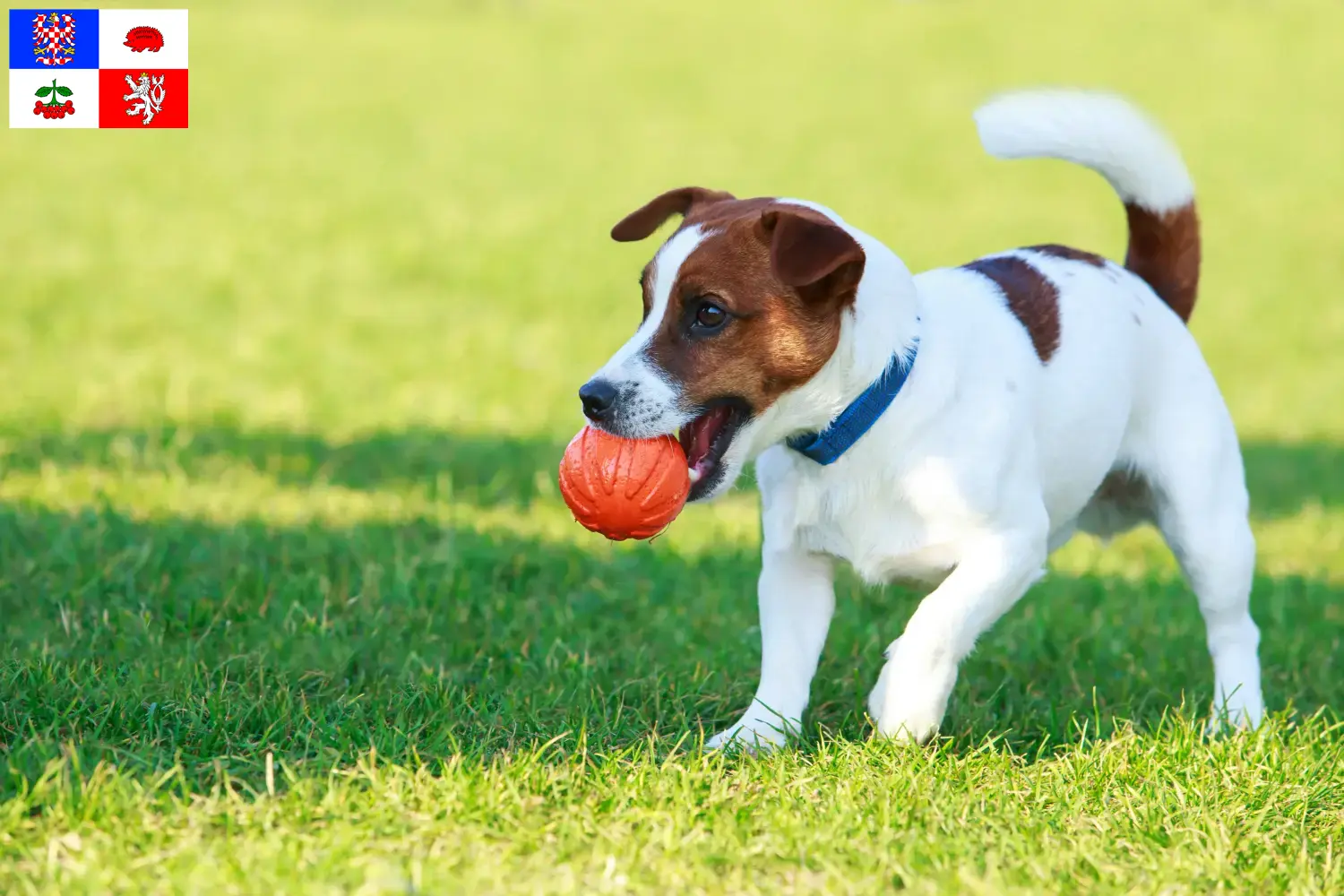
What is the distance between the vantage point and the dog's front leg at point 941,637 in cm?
392

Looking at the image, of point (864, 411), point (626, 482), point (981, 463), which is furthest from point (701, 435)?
point (981, 463)

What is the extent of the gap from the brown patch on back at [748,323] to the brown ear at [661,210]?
438mm

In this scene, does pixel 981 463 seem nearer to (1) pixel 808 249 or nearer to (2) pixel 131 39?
(1) pixel 808 249

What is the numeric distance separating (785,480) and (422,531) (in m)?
2.56

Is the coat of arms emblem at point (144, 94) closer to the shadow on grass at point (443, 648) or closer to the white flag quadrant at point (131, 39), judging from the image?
the white flag quadrant at point (131, 39)

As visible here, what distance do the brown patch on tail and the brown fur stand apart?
5.73ft

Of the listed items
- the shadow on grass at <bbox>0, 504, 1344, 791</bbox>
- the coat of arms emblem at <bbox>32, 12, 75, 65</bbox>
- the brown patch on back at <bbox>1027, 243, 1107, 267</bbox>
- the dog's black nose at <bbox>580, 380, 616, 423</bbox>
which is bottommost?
the shadow on grass at <bbox>0, 504, 1344, 791</bbox>

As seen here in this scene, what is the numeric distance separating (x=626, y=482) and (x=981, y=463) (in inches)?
36.0

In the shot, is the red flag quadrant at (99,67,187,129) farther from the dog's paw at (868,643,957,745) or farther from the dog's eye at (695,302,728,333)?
the dog's paw at (868,643,957,745)

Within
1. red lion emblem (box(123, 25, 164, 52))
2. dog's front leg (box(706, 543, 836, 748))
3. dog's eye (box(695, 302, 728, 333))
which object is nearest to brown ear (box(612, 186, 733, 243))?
dog's eye (box(695, 302, 728, 333))

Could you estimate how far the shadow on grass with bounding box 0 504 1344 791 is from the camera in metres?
3.85

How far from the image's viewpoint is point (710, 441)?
3.88 meters

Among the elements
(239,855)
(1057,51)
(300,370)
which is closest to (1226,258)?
(1057,51)

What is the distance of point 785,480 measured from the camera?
4.11 metres
